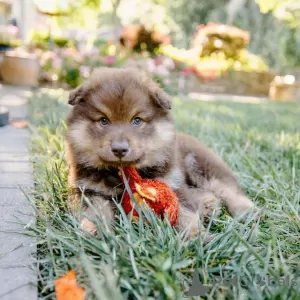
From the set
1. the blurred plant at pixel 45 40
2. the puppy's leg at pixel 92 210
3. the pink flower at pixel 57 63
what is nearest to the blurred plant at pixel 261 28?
→ the blurred plant at pixel 45 40

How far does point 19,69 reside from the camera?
11.3 m

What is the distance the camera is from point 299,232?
2506 millimetres

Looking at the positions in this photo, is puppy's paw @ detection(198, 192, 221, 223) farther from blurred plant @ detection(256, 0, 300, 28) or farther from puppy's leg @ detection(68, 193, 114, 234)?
blurred plant @ detection(256, 0, 300, 28)

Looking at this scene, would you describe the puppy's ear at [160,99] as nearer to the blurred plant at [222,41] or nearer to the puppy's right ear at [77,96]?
the puppy's right ear at [77,96]

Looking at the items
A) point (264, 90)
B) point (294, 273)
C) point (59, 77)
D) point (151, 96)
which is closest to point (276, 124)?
point (151, 96)

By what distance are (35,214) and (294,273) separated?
1.47m

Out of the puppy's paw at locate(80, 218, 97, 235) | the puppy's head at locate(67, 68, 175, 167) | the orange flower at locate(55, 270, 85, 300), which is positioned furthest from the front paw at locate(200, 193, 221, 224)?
the orange flower at locate(55, 270, 85, 300)

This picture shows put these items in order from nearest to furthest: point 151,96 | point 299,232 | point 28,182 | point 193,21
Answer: point 299,232
point 151,96
point 28,182
point 193,21

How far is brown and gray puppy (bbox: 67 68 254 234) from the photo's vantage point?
2492mm

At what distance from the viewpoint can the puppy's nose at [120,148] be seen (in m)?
2.40

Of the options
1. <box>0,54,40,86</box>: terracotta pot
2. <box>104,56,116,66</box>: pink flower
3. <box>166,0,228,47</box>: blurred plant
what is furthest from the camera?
<box>166,0,228,47</box>: blurred plant

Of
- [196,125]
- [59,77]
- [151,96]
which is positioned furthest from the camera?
[59,77]

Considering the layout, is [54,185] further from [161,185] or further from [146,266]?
[146,266]

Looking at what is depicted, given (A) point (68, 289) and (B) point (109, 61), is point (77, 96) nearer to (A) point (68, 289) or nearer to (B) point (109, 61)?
(A) point (68, 289)
